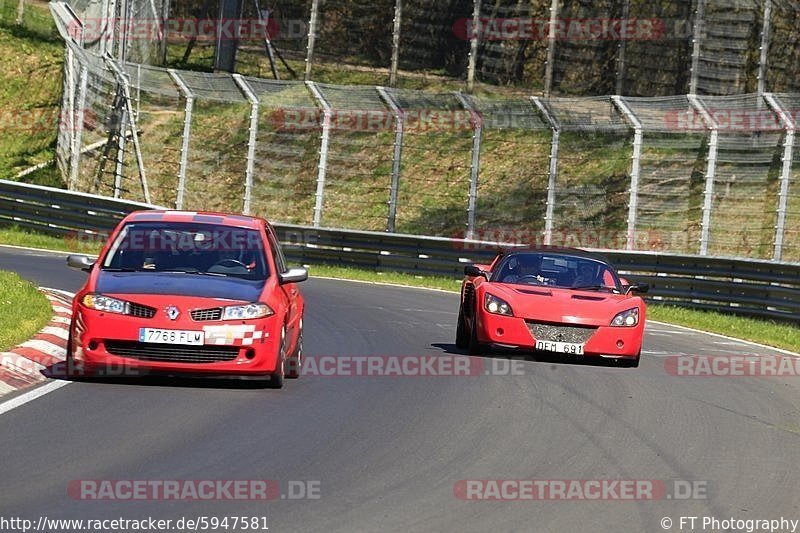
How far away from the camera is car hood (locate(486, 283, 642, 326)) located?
1496 centimetres

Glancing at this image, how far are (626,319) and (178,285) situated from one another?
5.30 meters

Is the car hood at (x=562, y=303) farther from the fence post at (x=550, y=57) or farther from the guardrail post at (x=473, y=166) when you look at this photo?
the fence post at (x=550, y=57)

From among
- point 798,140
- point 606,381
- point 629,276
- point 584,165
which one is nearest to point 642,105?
point 629,276

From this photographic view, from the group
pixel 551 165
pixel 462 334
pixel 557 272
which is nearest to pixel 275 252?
pixel 462 334

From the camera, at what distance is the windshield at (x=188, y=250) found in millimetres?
12344

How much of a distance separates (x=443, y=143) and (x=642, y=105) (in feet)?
37.7

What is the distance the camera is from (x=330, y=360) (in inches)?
567

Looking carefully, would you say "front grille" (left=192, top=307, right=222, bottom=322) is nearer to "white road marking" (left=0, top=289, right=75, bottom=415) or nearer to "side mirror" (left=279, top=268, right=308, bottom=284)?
"side mirror" (left=279, top=268, right=308, bottom=284)

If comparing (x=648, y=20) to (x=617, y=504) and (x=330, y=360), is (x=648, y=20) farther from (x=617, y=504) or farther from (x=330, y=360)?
(x=617, y=504)

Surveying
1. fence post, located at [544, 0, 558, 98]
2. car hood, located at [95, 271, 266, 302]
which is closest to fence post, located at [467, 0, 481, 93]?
fence post, located at [544, 0, 558, 98]

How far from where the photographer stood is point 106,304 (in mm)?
11375

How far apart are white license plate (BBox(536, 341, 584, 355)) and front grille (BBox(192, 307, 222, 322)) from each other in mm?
4486

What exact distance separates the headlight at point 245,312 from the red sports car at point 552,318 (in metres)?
4.02

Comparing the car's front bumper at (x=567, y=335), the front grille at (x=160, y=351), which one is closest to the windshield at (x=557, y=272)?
the car's front bumper at (x=567, y=335)
